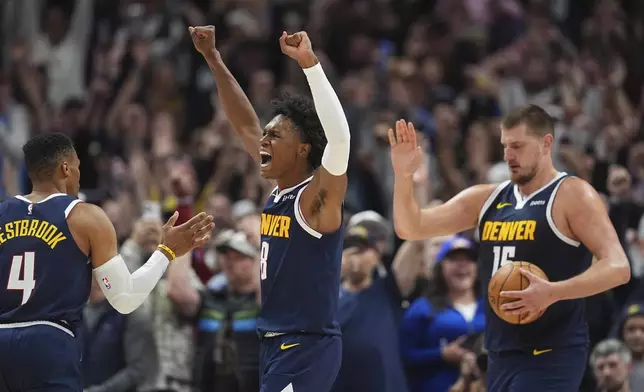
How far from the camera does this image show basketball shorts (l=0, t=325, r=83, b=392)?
6.89 meters

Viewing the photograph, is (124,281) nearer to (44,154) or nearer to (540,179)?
(44,154)

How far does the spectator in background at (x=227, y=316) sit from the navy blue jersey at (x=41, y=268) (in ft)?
10.4

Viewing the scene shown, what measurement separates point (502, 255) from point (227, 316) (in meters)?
3.23

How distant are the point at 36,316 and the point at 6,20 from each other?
40.1 ft

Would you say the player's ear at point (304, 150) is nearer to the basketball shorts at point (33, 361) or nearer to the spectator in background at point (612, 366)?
the basketball shorts at point (33, 361)

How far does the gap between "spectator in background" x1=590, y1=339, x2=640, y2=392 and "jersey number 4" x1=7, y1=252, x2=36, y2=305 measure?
4884mm

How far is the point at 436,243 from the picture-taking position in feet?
37.7

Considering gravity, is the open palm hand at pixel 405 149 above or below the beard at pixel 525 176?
above

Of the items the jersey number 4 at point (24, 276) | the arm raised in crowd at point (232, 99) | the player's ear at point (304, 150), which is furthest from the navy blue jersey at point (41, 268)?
the arm raised in crowd at point (232, 99)

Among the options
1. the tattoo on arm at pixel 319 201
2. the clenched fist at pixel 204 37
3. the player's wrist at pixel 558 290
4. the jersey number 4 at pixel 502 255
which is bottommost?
the player's wrist at pixel 558 290

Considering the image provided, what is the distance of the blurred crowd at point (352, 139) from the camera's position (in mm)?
10266

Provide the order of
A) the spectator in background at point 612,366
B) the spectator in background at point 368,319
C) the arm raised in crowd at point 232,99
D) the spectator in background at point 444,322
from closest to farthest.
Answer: the arm raised in crowd at point 232,99, the spectator in background at point 368,319, the spectator in background at point 612,366, the spectator in background at point 444,322

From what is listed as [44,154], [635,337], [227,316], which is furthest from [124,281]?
[635,337]

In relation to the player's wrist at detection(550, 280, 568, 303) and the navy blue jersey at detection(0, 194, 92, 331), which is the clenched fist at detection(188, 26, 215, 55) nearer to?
the navy blue jersey at detection(0, 194, 92, 331)
